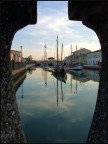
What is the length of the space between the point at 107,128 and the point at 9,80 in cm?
222

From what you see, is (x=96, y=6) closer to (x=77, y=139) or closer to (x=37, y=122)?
(x=77, y=139)

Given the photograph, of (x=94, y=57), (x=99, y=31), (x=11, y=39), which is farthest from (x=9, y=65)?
(x=94, y=57)

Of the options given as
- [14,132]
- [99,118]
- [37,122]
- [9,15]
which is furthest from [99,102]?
[37,122]

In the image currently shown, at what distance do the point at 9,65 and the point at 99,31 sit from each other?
2128mm

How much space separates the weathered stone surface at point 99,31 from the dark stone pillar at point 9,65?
96cm

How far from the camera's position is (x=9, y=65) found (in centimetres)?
499

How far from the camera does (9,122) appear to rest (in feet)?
15.2

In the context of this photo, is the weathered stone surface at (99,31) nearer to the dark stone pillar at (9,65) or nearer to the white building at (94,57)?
the dark stone pillar at (9,65)

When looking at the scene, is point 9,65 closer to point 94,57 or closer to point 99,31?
point 99,31

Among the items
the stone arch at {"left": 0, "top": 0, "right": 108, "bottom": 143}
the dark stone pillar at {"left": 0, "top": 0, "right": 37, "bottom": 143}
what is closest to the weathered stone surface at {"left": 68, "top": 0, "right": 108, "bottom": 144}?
the stone arch at {"left": 0, "top": 0, "right": 108, "bottom": 143}

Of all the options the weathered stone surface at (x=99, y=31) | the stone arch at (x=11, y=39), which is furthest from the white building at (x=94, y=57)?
the stone arch at (x=11, y=39)

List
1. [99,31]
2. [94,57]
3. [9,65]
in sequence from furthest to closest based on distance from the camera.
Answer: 1. [94,57]
2. [99,31]
3. [9,65]

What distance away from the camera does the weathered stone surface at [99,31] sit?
15.3ft

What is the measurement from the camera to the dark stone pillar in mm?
4523
